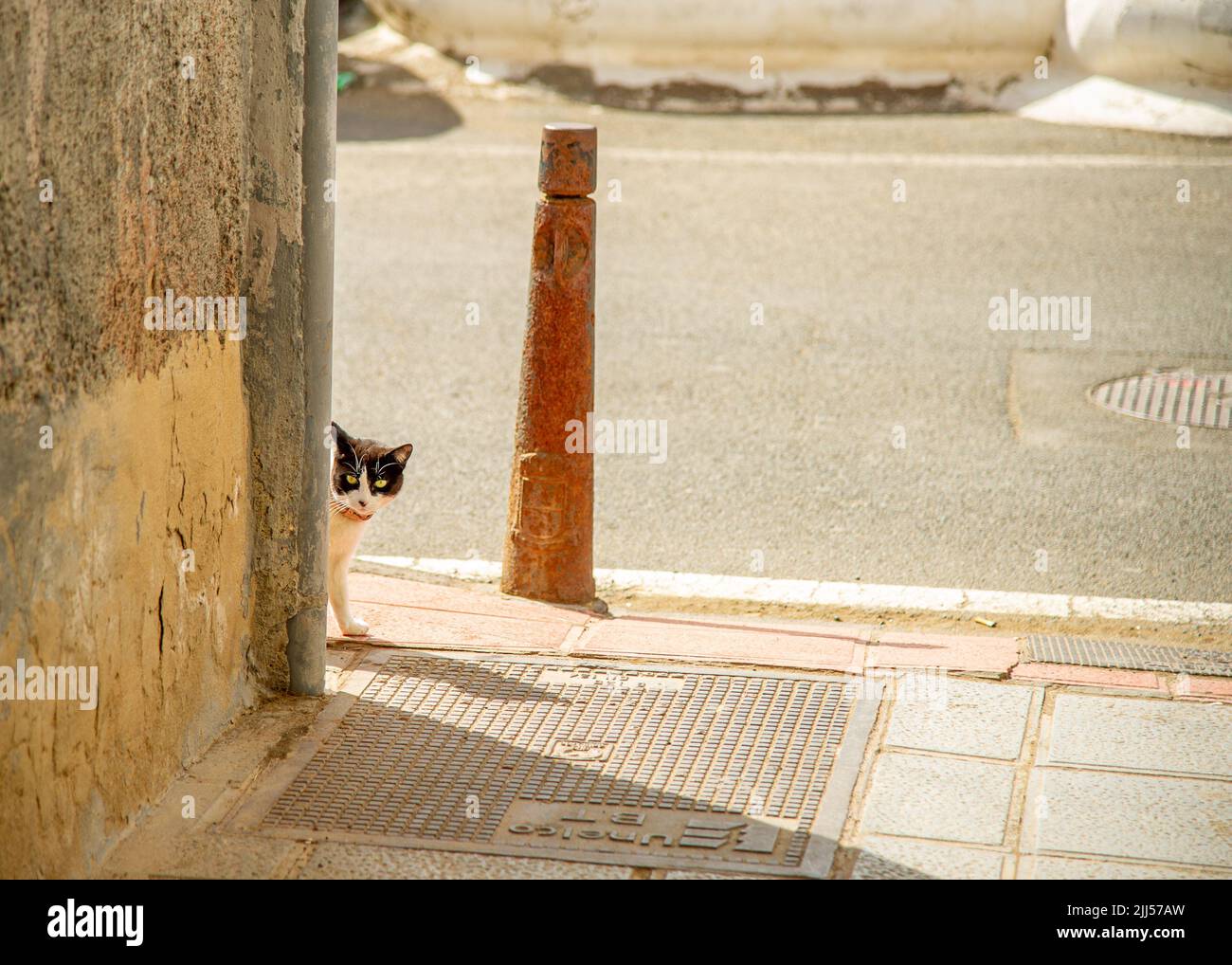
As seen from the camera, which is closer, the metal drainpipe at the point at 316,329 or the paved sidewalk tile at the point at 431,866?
the paved sidewalk tile at the point at 431,866

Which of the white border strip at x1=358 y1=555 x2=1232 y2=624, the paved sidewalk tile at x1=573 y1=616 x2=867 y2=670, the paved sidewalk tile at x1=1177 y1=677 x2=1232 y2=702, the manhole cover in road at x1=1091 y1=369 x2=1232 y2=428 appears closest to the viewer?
the paved sidewalk tile at x1=1177 y1=677 x2=1232 y2=702

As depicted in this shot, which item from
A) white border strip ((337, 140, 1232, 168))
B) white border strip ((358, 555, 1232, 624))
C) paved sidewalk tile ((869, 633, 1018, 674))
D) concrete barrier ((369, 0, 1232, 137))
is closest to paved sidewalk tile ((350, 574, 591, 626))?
white border strip ((358, 555, 1232, 624))

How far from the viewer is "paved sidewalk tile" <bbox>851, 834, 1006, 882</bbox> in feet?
10.6

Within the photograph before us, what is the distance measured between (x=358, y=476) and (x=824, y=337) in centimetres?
383

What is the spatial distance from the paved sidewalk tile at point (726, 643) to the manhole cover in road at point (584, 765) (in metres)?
0.13

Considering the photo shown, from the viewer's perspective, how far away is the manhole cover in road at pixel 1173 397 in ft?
22.1

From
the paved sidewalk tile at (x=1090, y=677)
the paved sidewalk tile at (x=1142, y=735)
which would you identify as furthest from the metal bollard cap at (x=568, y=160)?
the paved sidewalk tile at (x=1142, y=735)

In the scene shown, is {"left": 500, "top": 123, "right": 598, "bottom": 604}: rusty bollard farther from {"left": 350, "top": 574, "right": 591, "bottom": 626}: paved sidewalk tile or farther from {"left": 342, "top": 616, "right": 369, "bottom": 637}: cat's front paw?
{"left": 342, "top": 616, "right": 369, "bottom": 637}: cat's front paw

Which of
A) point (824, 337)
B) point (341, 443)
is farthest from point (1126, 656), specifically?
point (824, 337)

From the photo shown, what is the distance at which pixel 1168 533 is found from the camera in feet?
18.6

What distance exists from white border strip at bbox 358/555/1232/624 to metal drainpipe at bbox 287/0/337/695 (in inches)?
50.7

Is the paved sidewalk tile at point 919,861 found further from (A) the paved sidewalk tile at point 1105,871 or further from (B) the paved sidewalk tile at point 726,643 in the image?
(B) the paved sidewalk tile at point 726,643

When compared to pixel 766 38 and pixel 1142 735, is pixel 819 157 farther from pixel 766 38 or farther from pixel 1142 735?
pixel 1142 735

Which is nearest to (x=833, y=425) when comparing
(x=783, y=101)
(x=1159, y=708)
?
(x=1159, y=708)
